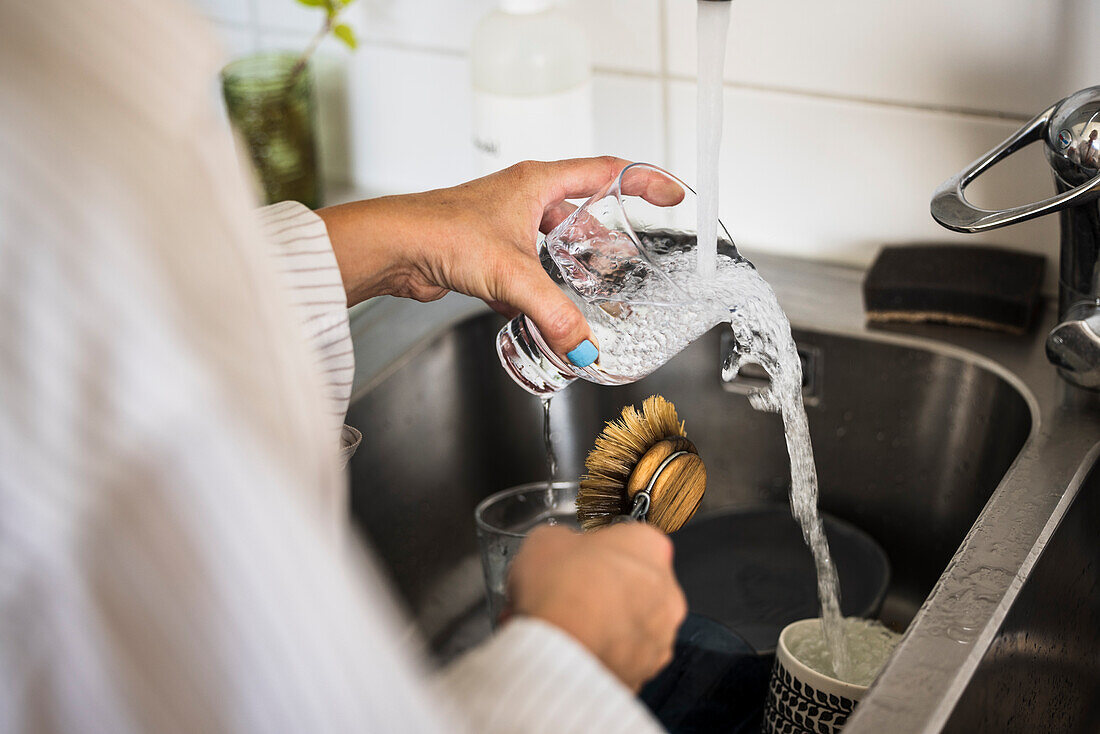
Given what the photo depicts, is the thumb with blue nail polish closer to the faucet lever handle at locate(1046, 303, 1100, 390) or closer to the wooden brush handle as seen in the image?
the wooden brush handle

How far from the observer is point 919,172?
835mm

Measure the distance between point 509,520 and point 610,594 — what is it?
31cm

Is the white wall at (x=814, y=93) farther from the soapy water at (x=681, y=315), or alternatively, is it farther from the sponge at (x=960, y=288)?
the soapy water at (x=681, y=315)

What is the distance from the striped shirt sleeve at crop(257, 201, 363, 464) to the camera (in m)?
0.56

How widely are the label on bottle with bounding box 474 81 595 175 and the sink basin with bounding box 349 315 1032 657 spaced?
0.46 feet

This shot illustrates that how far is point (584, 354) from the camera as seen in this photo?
0.59 meters

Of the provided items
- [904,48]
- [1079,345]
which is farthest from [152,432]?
[904,48]

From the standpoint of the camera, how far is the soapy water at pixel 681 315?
23.2 inches

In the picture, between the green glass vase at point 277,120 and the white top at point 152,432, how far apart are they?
2.36 feet

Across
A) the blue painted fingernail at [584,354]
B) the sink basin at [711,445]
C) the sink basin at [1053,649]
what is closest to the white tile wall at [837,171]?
the sink basin at [711,445]

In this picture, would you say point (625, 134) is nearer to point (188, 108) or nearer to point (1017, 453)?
point (1017, 453)

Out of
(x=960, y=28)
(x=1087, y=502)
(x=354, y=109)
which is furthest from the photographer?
(x=354, y=109)

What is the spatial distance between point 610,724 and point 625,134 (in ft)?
2.20

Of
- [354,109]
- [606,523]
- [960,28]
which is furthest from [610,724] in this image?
[354,109]
